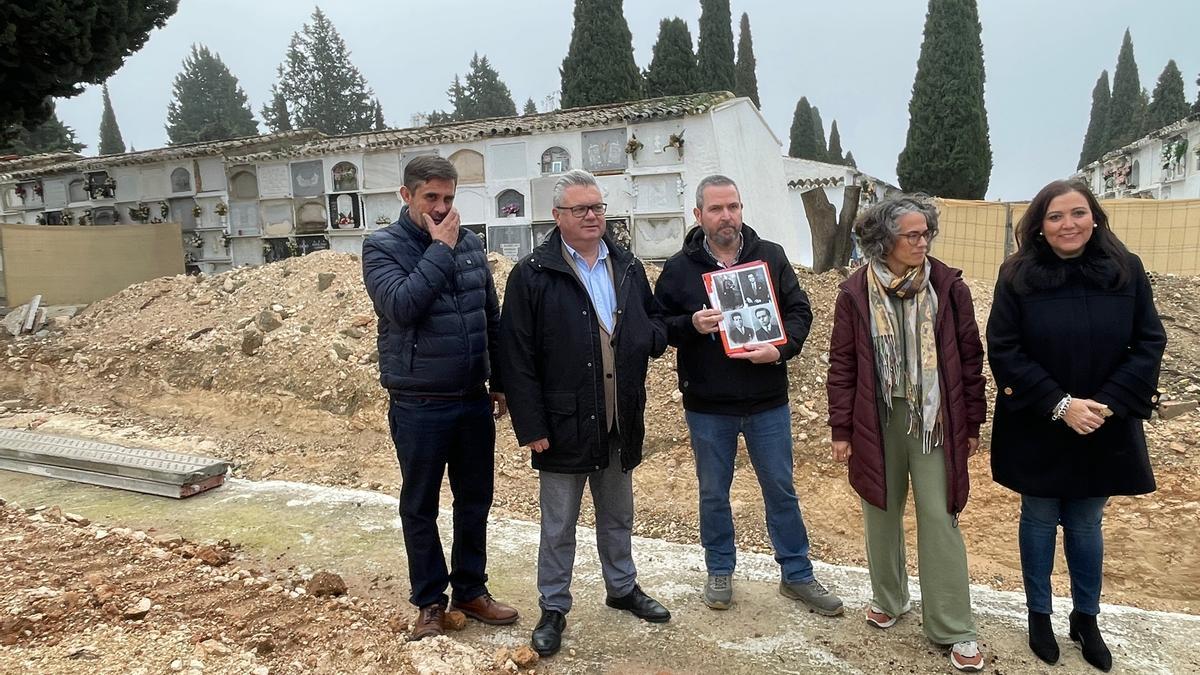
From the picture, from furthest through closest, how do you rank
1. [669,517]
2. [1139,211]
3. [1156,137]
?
1. [1156,137]
2. [1139,211]
3. [669,517]

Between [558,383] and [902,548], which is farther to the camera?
[902,548]

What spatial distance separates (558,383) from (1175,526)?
4696 millimetres

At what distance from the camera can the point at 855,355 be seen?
9.18 ft

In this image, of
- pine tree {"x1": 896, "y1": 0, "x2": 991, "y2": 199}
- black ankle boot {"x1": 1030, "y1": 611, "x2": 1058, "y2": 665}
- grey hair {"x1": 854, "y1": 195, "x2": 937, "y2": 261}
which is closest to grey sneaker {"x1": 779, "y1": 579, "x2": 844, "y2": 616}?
black ankle boot {"x1": 1030, "y1": 611, "x2": 1058, "y2": 665}

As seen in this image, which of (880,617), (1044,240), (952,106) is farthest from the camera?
(952,106)

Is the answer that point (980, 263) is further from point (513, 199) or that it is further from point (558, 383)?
point (558, 383)

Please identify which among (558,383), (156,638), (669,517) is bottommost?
(669,517)

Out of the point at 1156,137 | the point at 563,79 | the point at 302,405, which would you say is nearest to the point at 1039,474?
the point at 302,405

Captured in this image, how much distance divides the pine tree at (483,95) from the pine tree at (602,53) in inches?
946

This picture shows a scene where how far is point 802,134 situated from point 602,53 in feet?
67.5

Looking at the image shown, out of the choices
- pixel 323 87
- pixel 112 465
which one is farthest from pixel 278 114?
pixel 112 465

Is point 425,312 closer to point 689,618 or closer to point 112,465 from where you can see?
point 689,618

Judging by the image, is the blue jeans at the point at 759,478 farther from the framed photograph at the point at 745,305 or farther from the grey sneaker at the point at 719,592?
the framed photograph at the point at 745,305

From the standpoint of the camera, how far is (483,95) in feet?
145
